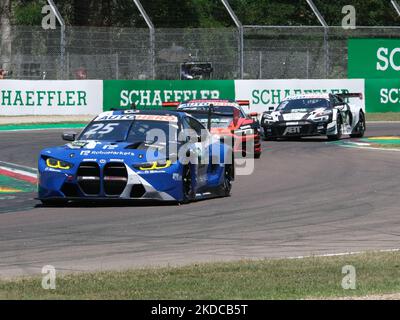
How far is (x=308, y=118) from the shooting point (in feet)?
90.4

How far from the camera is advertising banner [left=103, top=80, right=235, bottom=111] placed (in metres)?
35.2

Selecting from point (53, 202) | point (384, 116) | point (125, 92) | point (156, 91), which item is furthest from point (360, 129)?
point (53, 202)

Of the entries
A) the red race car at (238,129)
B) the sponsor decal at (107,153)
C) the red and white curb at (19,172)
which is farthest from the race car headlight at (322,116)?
the sponsor decal at (107,153)

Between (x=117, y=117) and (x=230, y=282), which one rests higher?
(x=117, y=117)

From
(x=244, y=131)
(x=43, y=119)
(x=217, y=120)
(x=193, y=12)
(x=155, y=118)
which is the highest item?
(x=193, y=12)

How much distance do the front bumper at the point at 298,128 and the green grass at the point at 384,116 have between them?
1007 cm

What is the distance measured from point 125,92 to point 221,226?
897 inches

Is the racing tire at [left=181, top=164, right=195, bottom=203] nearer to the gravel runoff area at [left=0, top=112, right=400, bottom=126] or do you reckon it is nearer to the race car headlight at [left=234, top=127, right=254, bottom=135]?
the race car headlight at [left=234, top=127, right=254, bottom=135]

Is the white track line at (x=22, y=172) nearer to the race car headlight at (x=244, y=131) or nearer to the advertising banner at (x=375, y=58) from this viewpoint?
the race car headlight at (x=244, y=131)

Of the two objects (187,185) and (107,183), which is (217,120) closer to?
(187,185)

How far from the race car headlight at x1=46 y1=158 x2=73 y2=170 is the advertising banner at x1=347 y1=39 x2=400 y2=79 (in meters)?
26.0

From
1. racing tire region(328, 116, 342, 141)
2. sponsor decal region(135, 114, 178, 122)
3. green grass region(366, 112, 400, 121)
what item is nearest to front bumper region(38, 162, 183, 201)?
sponsor decal region(135, 114, 178, 122)

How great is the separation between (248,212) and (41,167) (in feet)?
8.98

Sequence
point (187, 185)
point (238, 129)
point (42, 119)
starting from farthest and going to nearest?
point (42, 119), point (238, 129), point (187, 185)
